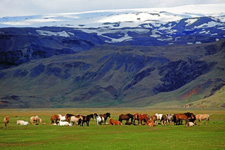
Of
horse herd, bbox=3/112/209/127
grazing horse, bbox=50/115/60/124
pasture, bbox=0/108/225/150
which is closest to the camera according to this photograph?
pasture, bbox=0/108/225/150

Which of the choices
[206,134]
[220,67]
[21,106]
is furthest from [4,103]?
[206,134]

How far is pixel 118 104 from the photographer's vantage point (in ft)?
614

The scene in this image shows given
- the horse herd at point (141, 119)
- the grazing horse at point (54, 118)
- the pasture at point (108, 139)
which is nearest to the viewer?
the pasture at point (108, 139)

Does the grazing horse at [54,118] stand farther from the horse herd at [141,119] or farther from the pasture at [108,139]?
the pasture at [108,139]

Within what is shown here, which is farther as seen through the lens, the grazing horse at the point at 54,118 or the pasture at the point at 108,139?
the grazing horse at the point at 54,118

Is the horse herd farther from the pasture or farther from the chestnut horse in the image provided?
the pasture

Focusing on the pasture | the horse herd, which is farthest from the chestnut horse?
the pasture

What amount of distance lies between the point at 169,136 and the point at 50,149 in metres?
12.9

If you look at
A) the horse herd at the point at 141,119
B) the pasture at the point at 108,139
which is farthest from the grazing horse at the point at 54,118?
the pasture at the point at 108,139

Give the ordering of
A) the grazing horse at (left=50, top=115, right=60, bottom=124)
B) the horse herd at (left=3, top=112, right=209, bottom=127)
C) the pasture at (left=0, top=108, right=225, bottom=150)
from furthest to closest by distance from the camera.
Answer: the grazing horse at (left=50, top=115, right=60, bottom=124) < the horse herd at (left=3, top=112, right=209, bottom=127) < the pasture at (left=0, top=108, right=225, bottom=150)

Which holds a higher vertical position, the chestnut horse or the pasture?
the chestnut horse

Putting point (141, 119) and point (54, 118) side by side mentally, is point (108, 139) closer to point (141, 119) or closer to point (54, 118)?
point (141, 119)

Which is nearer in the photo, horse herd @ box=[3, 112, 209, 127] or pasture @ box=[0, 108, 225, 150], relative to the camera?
pasture @ box=[0, 108, 225, 150]

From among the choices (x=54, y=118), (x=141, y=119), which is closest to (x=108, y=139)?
(x=141, y=119)
